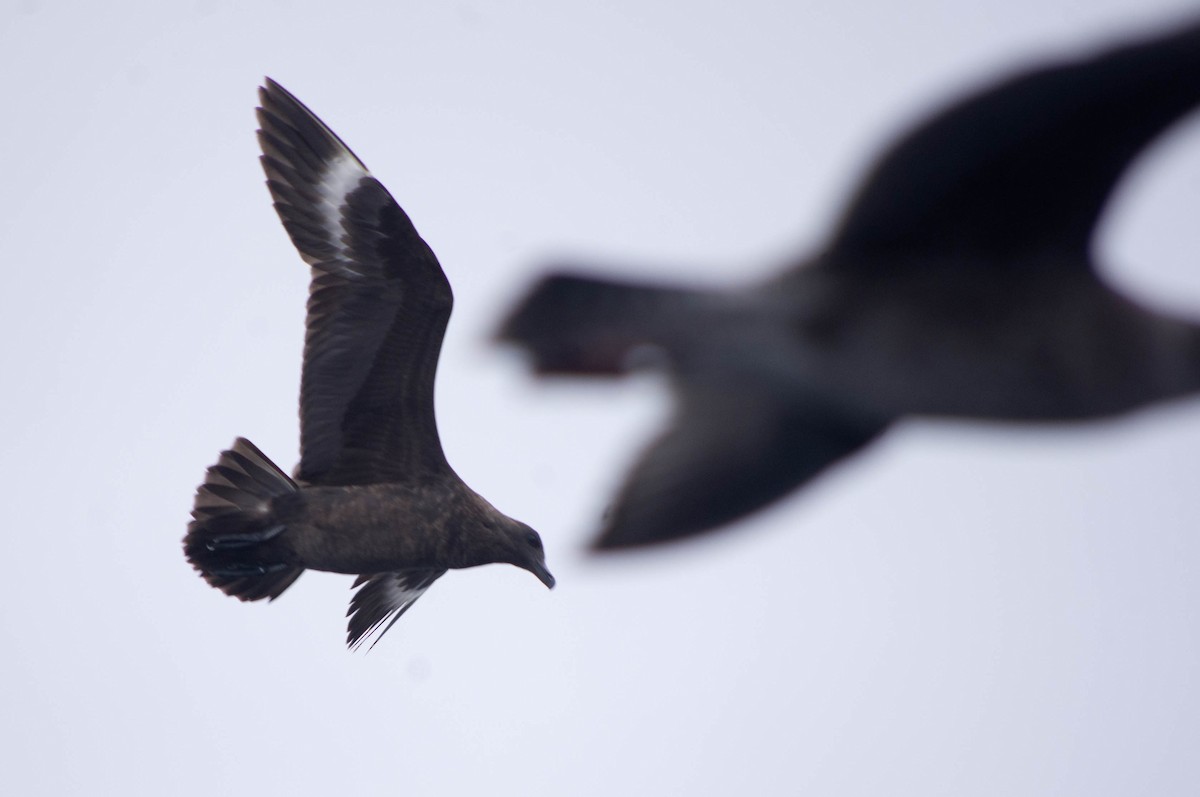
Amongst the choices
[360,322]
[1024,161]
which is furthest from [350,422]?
[1024,161]

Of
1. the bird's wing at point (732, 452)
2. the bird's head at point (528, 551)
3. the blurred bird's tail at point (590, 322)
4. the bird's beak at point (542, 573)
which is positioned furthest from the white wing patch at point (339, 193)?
the blurred bird's tail at point (590, 322)

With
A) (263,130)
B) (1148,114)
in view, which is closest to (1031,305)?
(1148,114)

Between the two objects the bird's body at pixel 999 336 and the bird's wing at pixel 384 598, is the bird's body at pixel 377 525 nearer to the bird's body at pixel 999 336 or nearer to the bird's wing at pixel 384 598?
the bird's wing at pixel 384 598

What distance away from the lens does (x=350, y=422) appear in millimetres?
6113

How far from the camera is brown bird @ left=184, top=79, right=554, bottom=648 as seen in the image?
5992mm

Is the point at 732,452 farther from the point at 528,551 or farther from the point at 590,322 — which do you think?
the point at 528,551

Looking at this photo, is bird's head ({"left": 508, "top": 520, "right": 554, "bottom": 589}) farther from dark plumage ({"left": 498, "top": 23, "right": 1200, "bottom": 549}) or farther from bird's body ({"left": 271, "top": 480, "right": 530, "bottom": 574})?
dark plumage ({"left": 498, "top": 23, "right": 1200, "bottom": 549})

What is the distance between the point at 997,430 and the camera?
336cm

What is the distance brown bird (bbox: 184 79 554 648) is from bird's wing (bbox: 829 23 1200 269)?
3057mm

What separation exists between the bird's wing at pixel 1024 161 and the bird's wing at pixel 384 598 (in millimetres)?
3742

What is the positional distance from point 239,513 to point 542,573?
129 centimetres

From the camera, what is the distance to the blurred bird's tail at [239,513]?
614cm

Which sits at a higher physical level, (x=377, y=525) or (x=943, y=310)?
(x=943, y=310)

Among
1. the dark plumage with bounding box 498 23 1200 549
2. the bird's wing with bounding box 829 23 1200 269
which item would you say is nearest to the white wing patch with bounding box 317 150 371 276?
the dark plumage with bounding box 498 23 1200 549
